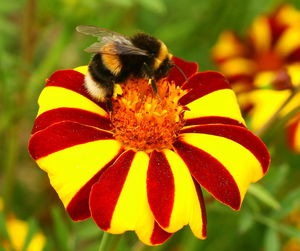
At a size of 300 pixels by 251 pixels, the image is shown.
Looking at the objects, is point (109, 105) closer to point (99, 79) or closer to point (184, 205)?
point (99, 79)

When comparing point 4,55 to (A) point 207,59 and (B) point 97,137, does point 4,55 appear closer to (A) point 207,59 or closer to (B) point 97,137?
(B) point 97,137

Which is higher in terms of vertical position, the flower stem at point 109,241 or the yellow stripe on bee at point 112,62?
the yellow stripe on bee at point 112,62

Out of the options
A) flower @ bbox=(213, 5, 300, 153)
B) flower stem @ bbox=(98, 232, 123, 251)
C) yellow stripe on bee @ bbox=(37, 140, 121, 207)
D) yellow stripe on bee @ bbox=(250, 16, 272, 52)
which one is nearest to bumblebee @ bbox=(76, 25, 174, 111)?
yellow stripe on bee @ bbox=(37, 140, 121, 207)

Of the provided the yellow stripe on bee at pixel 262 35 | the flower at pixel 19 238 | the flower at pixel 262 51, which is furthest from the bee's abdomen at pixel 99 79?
the yellow stripe on bee at pixel 262 35

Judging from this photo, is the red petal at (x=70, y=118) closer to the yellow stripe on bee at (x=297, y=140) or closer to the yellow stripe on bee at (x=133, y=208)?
the yellow stripe on bee at (x=133, y=208)

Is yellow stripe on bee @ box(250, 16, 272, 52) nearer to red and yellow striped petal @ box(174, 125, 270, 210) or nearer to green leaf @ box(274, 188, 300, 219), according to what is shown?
green leaf @ box(274, 188, 300, 219)

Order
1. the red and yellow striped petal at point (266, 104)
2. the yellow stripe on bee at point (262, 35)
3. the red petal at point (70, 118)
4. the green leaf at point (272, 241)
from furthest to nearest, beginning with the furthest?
the yellow stripe on bee at point (262, 35) → the red and yellow striped petal at point (266, 104) → the green leaf at point (272, 241) → the red petal at point (70, 118)
